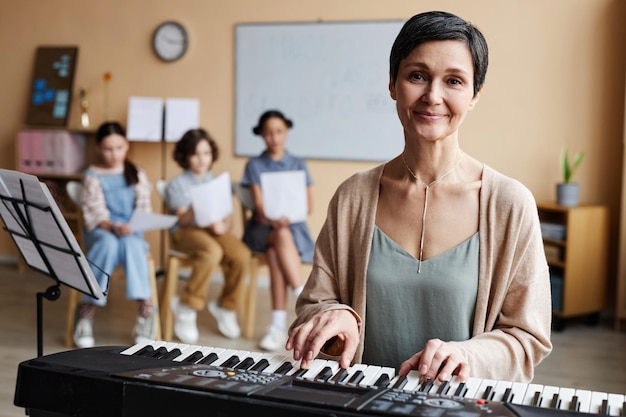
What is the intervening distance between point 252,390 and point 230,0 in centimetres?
521

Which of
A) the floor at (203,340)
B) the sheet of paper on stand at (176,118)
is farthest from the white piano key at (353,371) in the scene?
the sheet of paper on stand at (176,118)

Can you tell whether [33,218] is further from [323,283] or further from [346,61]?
[346,61]

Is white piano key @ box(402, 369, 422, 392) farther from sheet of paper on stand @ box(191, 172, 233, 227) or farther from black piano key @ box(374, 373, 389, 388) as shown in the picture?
sheet of paper on stand @ box(191, 172, 233, 227)

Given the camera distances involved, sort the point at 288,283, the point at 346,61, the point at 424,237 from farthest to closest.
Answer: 1. the point at 346,61
2. the point at 288,283
3. the point at 424,237

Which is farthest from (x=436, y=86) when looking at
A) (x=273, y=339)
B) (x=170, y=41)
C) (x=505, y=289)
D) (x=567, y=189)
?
(x=170, y=41)

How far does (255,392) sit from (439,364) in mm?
317

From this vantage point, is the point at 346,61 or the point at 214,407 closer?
the point at 214,407

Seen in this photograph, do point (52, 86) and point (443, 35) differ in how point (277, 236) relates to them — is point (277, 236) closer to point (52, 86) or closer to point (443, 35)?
point (52, 86)

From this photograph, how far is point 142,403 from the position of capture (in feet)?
3.76

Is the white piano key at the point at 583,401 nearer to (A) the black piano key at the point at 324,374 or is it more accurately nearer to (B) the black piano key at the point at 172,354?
(A) the black piano key at the point at 324,374

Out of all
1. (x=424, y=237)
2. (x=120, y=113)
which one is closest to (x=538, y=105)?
(x=120, y=113)

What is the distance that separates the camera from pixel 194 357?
132cm

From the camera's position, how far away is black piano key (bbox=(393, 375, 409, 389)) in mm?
1217

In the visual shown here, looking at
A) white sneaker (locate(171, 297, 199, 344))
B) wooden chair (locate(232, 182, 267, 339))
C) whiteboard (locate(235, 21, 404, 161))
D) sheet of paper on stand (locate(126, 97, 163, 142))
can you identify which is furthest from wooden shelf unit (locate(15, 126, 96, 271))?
white sneaker (locate(171, 297, 199, 344))
